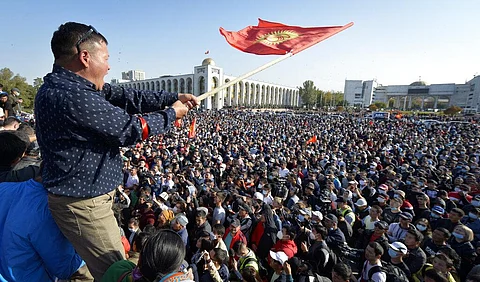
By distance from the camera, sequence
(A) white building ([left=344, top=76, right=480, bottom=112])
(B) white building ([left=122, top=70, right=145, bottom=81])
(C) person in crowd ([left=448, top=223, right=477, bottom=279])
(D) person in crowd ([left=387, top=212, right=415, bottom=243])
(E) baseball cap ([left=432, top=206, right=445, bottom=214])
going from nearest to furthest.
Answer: (C) person in crowd ([left=448, top=223, right=477, bottom=279]) → (D) person in crowd ([left=387, top=212, right=415, bottom=243]) → (E) baseball cap ([left=432, top=206, right=445, bottom=214]) → (A) white building ([left=344, top=76, right=480, bottom=112]) → (B) white building ([left=122, top=70, right=145, bottom=81])

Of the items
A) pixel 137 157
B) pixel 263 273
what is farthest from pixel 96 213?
pixel 137 157

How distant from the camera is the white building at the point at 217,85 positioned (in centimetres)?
6631

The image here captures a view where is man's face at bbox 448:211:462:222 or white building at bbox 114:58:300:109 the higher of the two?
white building at bbox 114:58:300:109

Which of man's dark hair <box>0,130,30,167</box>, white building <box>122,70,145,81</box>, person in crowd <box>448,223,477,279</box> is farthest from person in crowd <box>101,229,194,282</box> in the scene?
white building <box>122,70,145,81</box>

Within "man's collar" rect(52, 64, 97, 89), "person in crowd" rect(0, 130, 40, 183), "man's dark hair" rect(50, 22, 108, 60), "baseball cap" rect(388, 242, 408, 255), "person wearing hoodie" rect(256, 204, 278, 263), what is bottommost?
"person wearing hoodie" rect(256, 204, 278, 263)

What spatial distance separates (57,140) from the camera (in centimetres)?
136

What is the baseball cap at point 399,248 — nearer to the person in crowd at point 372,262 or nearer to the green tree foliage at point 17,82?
the person in crowd at point 372,262

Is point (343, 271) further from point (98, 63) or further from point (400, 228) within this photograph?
point (98, 63)

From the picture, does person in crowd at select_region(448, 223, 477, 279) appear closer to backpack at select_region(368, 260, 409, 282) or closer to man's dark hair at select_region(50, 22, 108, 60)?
backpack at select_region(368, 260, 409, 282)

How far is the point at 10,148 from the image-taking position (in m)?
1.98

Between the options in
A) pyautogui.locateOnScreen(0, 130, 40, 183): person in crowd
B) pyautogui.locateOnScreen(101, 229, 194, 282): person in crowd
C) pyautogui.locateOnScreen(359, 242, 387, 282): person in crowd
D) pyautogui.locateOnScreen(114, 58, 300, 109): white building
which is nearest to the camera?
pyautogui.locateOnScreen(101, 229, 194, 282): person in crowd

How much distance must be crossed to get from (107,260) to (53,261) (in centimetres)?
32

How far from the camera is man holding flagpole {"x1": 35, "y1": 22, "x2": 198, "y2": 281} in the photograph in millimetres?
1336

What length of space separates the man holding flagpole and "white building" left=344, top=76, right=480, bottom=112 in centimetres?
9780
